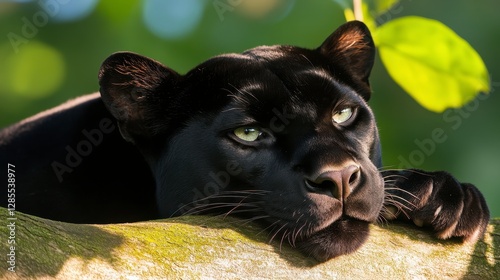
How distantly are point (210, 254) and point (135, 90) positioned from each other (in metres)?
1.47

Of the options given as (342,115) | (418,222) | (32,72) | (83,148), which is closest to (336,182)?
(418,222)

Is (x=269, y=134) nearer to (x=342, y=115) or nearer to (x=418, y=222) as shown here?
(x=342, y=115)

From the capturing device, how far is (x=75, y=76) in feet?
23.9

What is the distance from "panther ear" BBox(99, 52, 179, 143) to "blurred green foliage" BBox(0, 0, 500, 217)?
2.62 metres

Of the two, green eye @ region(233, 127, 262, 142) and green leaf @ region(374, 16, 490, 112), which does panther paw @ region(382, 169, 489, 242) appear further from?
green eye @ region(233, 127, 262, 142)

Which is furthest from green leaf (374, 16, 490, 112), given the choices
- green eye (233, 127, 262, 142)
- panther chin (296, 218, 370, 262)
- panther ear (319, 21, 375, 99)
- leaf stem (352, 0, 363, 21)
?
panther ear (319, 21, 375, 99)

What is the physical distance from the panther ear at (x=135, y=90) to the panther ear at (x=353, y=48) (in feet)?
2.81

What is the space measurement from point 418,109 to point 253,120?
445 centimetres

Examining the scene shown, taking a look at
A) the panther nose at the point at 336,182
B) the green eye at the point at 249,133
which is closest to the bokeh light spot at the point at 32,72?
the green eye at the point at 249,133

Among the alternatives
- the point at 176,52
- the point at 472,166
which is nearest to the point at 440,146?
the point at 472,166

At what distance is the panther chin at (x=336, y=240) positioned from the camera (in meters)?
2.90

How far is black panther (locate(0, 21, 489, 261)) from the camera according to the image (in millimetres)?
3139

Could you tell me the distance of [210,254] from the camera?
2623 mm

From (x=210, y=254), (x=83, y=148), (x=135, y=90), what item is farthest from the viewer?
(x=83, y=148)
